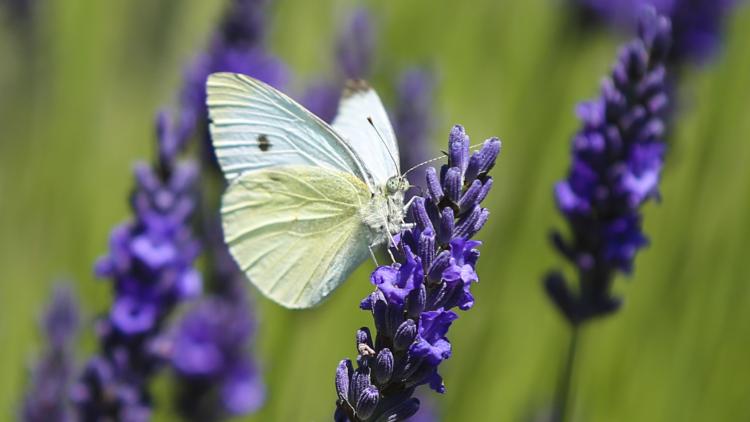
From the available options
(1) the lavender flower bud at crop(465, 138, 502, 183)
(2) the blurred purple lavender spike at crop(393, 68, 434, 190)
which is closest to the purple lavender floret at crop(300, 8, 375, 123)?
(2) the blurred purple lavender spike at crop(393, 68, 434, 190)

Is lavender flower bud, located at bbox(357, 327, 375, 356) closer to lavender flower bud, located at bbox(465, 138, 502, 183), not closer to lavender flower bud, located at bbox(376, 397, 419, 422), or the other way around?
lavender flower bud, located at bbox(376, 397, 419, 422)

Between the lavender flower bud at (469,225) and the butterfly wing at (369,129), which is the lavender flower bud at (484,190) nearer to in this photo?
the lavender flower bud at (469,225)

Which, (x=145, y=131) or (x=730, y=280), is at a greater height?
(x=730, y=280)

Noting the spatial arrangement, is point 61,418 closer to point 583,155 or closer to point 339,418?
point 339,418

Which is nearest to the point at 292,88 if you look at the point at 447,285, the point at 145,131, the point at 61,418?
the point at 145,131

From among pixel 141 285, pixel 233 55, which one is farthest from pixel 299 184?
pixel 233 55

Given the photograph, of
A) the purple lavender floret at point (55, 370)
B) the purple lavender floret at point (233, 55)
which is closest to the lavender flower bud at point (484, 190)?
the purple lavender floret at point (55, 370)
